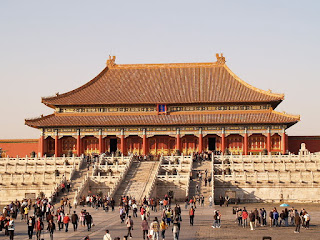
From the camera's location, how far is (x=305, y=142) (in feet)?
261

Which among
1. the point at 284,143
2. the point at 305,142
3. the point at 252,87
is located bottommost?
the point at 284,143

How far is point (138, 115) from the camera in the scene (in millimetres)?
80188

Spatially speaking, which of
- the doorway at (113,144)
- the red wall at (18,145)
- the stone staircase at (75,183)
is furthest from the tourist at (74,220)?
the red wall at (18,145)

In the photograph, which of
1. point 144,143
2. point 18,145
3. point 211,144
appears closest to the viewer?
point 144,143

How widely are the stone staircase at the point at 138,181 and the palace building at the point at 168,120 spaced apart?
1532cm

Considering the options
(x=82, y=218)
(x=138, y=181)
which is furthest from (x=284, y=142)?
(x=82, y=218)

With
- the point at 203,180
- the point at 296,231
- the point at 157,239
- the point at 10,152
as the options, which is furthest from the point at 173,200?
the point at 10,152

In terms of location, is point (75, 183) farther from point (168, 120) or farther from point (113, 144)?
point (168, 120)

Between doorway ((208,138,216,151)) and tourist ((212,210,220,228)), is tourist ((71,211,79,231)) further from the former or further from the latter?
doorway ((208,138,216,151))

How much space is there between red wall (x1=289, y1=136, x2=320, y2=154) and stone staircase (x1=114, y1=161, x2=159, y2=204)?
23.6m

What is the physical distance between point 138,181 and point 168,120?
76.4 feet

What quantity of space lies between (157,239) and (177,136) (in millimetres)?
46500

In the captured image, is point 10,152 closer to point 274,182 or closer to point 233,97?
point 233,97

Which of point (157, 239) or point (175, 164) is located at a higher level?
point (175, 164)
